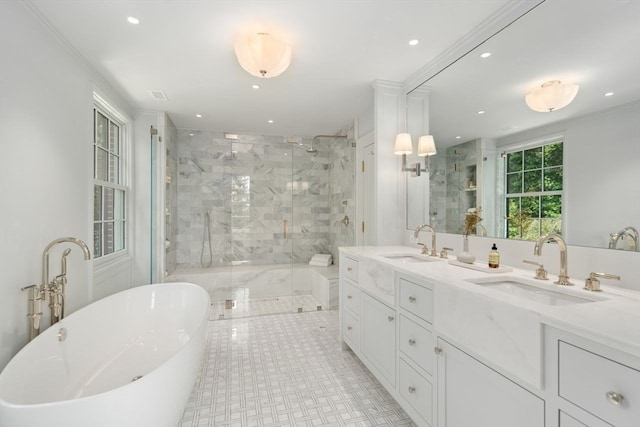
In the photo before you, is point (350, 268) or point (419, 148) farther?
point (419, 148)

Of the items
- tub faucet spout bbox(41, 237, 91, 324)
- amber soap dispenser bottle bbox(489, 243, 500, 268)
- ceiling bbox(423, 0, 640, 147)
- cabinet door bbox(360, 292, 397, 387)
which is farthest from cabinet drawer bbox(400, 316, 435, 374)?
tub faucet spout bbox(41, 237, 91, 324)

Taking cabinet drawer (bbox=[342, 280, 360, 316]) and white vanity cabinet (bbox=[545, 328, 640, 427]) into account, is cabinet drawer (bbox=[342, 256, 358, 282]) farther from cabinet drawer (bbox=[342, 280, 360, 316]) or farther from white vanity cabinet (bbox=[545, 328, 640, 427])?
white vanity cabinet (bbox=[545, 328, 640, 427])

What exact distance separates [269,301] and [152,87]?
2.94 metres

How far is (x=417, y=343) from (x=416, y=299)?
245 millimetres


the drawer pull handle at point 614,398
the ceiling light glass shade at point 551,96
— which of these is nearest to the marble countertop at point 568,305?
the drawer pull handle at point 614,398

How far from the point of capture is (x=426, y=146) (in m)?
2.65

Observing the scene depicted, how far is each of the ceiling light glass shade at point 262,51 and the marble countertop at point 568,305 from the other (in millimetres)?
1643

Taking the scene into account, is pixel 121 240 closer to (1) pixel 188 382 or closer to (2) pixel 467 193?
(1) pixel 188 382

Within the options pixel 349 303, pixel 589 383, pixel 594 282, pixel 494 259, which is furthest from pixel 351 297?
pixel 589 383

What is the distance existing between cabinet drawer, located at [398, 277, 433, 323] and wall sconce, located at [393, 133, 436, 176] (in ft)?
4.28

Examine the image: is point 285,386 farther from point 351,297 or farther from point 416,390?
point 416,390

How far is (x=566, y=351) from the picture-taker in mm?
927

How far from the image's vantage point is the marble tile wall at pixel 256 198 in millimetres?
4105

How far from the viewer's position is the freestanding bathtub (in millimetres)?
1080
